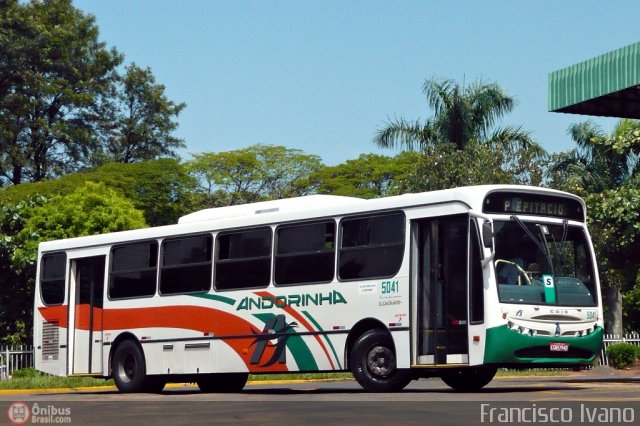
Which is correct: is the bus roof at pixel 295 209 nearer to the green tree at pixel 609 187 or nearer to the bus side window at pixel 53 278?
the bus side window at pixel 53 278

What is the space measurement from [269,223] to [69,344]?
5.65 metres

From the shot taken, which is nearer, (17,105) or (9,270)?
(9,270)

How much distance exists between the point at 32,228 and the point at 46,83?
1144 inches

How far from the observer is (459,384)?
64.7 ft

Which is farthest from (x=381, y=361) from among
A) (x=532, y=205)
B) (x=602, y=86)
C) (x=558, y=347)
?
(x=602, y=86)

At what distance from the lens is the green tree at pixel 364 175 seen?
72.4 m

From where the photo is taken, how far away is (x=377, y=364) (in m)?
18.5

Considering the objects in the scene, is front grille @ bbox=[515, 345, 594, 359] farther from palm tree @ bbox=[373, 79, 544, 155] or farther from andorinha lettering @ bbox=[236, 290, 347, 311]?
palm tree @ bbox=[373, 79, 544, 155]

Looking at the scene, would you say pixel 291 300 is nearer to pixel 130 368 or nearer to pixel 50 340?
pixel 130 368

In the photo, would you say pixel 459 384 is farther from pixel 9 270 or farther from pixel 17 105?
pixel 17 105

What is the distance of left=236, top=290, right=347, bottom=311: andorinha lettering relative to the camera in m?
19.5

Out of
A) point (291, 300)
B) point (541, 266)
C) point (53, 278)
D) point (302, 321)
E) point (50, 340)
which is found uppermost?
point (53, 278)

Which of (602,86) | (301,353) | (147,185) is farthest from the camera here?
(147,185)
